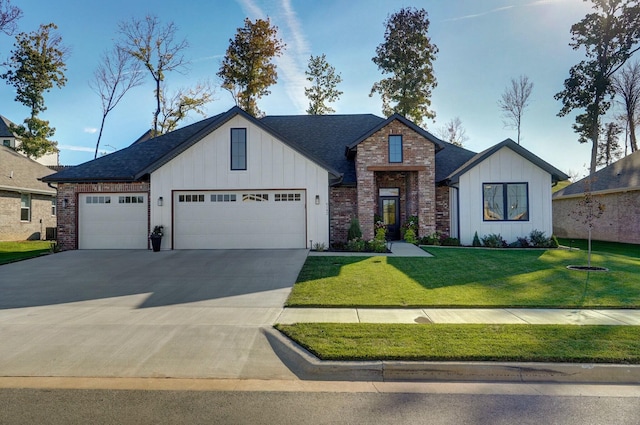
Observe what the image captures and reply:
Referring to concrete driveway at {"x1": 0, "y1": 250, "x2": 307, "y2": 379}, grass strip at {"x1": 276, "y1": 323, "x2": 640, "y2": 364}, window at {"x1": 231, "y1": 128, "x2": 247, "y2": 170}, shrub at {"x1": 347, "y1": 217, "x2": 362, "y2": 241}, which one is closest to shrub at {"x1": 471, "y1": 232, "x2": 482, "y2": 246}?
shrub at {"x1": 347, "y1": 217, "x2": 362, "y2": 241}

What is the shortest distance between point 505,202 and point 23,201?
1034 inches

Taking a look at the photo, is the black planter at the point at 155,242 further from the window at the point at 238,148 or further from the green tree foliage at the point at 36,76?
the green tree foliage at the point at 36,76

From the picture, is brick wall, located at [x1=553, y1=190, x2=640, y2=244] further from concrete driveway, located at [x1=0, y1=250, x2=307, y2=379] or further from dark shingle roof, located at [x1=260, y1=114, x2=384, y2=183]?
concrete driveway, located at [x1=0, y1=250, x2=307, y2=379]

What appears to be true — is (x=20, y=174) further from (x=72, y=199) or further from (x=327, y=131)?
(x=327, y=131)

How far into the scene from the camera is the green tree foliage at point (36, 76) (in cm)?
2936

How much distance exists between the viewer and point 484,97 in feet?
74.9

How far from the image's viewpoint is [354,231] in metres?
15.1

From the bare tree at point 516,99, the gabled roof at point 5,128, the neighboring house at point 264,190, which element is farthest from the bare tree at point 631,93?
the gabled roof at point 5,128

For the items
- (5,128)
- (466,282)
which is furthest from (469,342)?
(5,128)

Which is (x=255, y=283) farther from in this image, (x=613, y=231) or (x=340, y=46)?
(x=613, y=231)

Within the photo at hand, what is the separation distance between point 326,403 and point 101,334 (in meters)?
3.92

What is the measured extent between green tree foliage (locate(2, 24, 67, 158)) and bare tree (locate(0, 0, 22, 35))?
10351 millimetres

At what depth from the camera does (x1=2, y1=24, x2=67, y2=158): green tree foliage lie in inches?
1156

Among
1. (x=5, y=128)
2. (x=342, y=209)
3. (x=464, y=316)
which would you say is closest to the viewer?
(x=464, y=316)
